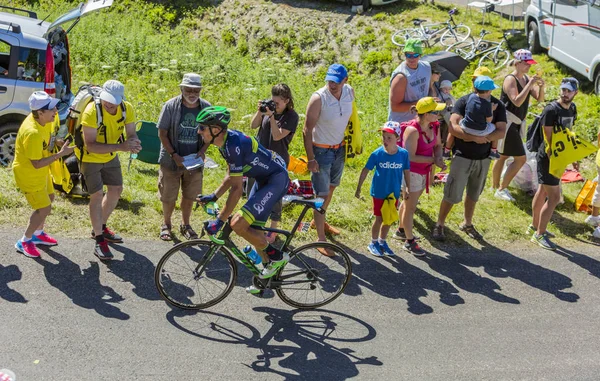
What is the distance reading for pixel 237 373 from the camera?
19.9 ft

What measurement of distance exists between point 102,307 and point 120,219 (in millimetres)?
2018

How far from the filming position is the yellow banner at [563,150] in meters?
9.19

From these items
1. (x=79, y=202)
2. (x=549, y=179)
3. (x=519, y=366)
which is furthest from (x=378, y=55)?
(x=519, y=366)

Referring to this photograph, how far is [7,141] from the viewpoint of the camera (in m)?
10.2

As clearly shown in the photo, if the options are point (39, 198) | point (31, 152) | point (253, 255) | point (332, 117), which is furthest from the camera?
point (332, 117)

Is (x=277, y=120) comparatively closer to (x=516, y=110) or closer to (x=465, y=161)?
(x=465, y=161)

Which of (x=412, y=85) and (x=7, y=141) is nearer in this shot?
(x=412, y=85)

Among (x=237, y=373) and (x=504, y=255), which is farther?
(x=504, y=255)

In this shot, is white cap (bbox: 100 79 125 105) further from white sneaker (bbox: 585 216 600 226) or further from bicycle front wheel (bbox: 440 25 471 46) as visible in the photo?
bicycle front wheel (bbox: 440 25 471 46)

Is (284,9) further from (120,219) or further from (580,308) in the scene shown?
(580,308)

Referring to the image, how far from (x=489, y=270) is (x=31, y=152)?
523cm

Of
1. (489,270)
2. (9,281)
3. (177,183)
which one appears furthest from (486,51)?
(9,281)

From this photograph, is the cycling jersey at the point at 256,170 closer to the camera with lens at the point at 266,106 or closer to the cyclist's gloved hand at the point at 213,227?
the cyclist's gloved hand at the point at 213,227

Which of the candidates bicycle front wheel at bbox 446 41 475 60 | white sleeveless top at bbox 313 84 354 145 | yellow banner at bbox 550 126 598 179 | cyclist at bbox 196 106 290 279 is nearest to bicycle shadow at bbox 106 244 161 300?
cyclist at bbox 196 106 290 279
